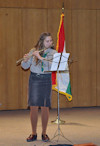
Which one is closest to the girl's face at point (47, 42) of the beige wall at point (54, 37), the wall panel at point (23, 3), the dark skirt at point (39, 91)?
the dark skirt at point (39, 91)

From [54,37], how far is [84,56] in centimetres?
90

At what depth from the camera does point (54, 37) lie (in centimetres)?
771

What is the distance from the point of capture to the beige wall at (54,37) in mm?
7516

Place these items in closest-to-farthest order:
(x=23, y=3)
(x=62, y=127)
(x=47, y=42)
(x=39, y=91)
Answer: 1. (x=47, y=42)
2. (x=39, y=91)
3. (x=62, y=127)
4. (x=23, y=3)

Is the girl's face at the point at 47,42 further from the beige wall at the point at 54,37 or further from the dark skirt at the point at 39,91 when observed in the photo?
the beige wall at the point at 54,37

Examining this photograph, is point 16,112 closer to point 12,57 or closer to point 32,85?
point 12,57

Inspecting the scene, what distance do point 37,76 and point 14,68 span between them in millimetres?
2947

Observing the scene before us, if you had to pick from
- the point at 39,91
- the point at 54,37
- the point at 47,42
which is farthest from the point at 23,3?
the point at 39,91

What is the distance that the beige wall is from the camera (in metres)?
7.52

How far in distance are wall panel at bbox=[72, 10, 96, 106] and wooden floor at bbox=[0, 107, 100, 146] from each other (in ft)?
1.23

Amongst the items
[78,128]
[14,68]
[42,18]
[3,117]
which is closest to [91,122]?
[78,128]

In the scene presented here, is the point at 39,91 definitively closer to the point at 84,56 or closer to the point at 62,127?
the point at 62,127

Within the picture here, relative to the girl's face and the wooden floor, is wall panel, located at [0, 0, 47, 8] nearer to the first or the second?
the wooden floor

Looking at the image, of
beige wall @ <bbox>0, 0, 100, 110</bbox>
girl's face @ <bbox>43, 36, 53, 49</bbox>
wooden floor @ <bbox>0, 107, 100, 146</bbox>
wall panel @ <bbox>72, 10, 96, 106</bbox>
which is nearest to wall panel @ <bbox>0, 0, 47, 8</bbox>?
beige wall @ <bbox>0, 0, 100, 110</bbox>
